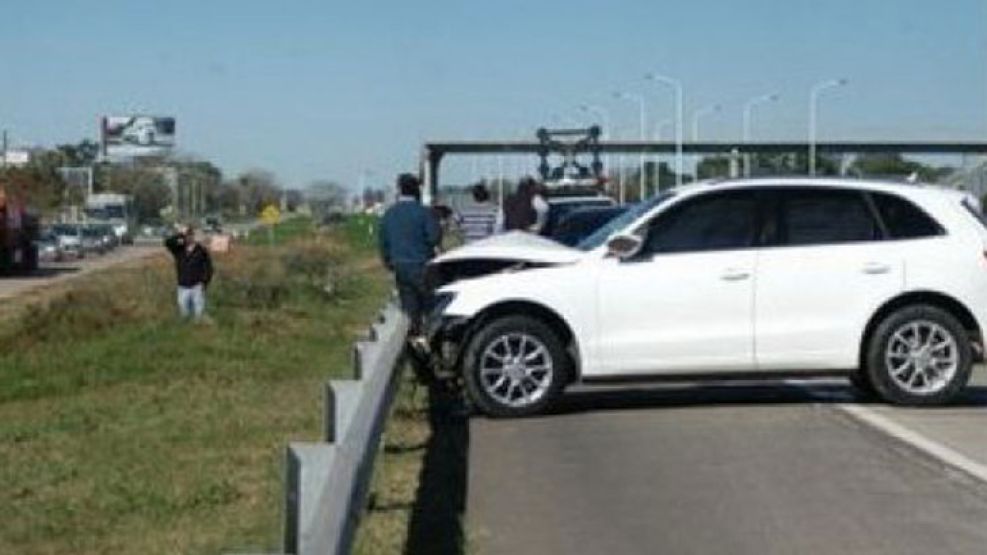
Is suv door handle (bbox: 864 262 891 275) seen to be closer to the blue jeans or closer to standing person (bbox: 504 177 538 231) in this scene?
standing person (bbox: 504 177 538 231)

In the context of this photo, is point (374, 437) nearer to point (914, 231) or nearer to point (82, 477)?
point (82, 477)

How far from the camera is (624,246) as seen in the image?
15039mm

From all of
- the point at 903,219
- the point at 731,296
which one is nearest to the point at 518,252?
the point at 731,296

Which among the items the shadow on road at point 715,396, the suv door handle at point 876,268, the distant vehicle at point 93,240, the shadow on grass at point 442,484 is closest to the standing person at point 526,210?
the shadow on road at point 715,396

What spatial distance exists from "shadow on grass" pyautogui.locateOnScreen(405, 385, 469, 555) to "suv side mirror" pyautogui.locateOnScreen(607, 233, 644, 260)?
5.62ft

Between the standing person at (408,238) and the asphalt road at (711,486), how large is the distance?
211cm

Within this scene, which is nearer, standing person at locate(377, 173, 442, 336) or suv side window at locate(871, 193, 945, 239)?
suv side window at locate(871, 193, 945, 239)

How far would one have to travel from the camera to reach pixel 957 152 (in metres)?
125

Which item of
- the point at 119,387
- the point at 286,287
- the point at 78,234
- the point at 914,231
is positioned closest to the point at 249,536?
the point at 914,231

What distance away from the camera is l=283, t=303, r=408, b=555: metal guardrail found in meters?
6.11

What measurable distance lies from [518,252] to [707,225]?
4.89ft

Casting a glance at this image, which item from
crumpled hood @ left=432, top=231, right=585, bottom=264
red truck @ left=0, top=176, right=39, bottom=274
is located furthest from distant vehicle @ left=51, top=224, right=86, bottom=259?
crumpled hood @ left=432, top=231, right=585, bottom=264

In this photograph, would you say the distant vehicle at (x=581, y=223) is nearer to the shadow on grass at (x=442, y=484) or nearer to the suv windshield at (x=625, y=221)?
the suv windshield at (x=625, y=221)

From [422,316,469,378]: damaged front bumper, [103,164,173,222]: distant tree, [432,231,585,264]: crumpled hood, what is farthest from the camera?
[103,164,173,222]: distant tree
